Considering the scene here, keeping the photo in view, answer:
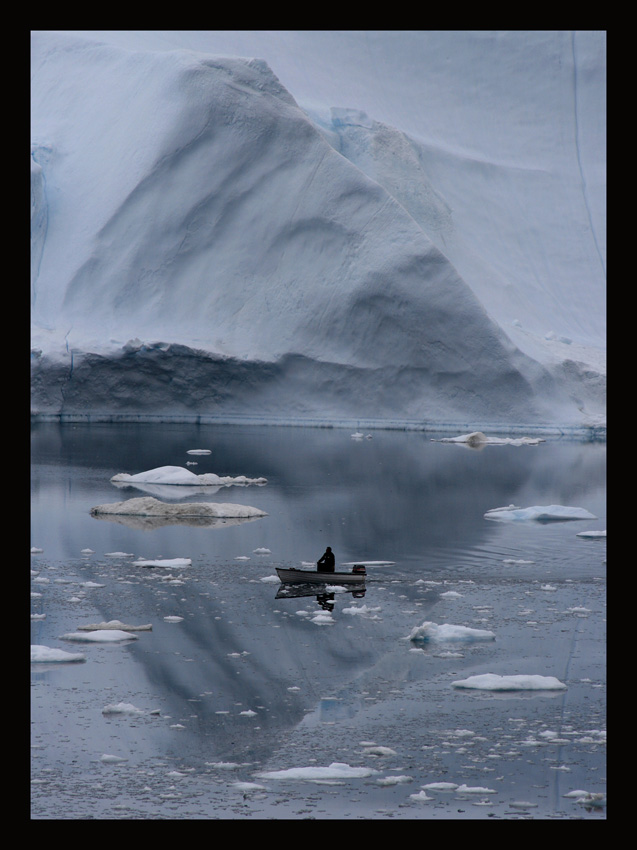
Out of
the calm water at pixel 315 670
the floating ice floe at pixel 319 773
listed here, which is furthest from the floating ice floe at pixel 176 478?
the floating ice floe at pixel 319 773

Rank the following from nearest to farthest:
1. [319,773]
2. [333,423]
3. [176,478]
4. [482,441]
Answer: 1. [319,773]
2. [176,478]
3. [482,441]
4. [333,423]

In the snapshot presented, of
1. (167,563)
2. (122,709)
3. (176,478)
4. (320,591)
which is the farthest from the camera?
(176,478)

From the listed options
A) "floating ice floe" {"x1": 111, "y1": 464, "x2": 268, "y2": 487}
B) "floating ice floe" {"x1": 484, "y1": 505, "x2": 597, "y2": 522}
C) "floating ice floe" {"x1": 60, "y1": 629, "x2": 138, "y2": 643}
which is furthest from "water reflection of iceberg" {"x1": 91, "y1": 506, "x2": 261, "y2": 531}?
"floating ice floe" {"x1": 60, "y1": 629, "x2": 138, "y2": 643}

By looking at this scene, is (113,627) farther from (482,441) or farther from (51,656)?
(482,441)

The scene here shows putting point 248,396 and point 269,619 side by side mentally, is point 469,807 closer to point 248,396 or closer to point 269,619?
point 269,619

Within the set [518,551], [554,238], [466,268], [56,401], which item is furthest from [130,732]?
[554,238]

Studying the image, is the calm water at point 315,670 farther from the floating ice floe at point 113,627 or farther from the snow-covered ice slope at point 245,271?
the snow-covered ice slope at point 245,271

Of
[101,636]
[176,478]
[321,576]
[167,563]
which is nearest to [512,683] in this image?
[101,636]

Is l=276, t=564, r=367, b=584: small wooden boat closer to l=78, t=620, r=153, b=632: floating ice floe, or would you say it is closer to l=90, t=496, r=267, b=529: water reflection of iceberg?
l=78, t=620, r=153, b=632: floating ice floe
